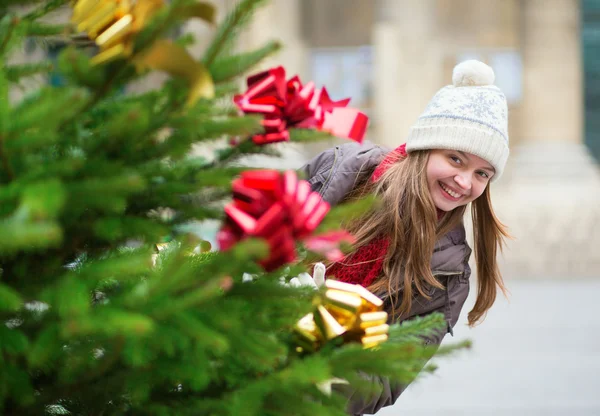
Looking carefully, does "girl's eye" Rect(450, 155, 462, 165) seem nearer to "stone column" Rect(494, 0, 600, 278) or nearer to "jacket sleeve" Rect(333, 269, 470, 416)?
"jacket sleeve" Rect(333, 269, 470, 416)

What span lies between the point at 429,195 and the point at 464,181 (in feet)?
0.31

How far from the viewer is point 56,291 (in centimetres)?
89

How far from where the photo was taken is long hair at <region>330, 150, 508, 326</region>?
2.20m

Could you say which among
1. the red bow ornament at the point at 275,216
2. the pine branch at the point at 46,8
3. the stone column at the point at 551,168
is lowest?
the stone column at the point at 551,168

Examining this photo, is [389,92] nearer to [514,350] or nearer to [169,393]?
[514,350]

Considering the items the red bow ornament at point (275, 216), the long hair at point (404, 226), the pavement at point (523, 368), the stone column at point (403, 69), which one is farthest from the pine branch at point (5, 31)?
the stone column at point (403, 69)

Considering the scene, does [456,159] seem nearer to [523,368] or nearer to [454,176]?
[454,176]

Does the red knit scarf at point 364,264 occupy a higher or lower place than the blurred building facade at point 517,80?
higher

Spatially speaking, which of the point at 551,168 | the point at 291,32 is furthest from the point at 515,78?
the point at 291,32

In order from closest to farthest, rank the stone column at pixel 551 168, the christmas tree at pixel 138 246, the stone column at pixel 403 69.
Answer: the christmas tree at pixel 138 246 < the stone column at pixel 551 168 < the stone column at pixel 403 69

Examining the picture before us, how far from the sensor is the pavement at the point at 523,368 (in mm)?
5051

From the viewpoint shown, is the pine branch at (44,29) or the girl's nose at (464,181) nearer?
the pine branch at (44,29)

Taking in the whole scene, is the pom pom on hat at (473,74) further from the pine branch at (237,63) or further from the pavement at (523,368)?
the pavement at (523,368)

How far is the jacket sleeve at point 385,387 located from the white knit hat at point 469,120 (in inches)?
11.5
